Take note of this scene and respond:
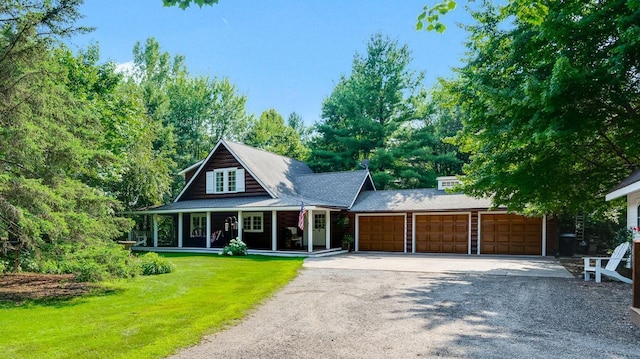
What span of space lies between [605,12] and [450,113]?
1056 inches

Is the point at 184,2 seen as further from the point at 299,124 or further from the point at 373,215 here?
the point at 299,124

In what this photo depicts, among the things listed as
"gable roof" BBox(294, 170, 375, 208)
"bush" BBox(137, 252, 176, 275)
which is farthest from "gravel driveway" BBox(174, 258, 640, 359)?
"gable roof" BBox(294, 170, 375, 208)

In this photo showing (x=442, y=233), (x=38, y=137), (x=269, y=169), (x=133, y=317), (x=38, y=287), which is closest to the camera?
(x=133, y=317)

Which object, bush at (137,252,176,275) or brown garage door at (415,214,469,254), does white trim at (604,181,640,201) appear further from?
bush at (137,252,176,275)

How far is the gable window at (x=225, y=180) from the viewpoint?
73.0 ft

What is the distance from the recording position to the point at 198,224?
76.6 feet

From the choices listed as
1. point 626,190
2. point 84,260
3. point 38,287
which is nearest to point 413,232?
point 626,190

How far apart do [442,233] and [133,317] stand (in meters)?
16.0

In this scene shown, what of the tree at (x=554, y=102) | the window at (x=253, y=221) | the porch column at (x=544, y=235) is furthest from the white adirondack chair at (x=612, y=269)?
the window at (x=253, y=221)

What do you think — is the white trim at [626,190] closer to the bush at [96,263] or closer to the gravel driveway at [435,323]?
the gravel driveway at [435,323]

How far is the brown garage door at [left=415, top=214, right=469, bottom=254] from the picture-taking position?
1973 cm

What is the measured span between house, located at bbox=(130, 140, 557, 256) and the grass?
344 inches

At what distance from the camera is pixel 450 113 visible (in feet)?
120

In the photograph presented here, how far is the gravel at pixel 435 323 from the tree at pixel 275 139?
1312 inches
